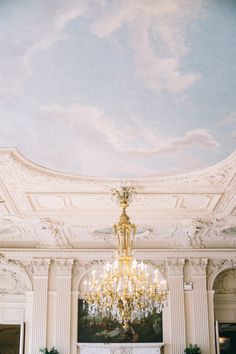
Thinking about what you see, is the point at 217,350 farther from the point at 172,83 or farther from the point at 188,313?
the point at 172,83

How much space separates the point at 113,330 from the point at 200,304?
2.63 m

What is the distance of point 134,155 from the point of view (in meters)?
7.36

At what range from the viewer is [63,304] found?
13938mm

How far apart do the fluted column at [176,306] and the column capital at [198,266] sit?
32cm

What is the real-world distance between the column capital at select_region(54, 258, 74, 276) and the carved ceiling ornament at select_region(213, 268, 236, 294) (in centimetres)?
441

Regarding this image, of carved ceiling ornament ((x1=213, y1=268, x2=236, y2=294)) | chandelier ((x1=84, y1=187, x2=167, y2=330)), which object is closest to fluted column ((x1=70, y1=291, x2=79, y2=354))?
carved ceiling ornament ((x1=213, y1=268, x2=236, y2=294))

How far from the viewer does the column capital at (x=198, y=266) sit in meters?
14.2

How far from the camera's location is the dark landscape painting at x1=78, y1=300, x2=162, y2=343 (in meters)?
13.9

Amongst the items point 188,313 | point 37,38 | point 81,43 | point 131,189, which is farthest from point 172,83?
point 188,313

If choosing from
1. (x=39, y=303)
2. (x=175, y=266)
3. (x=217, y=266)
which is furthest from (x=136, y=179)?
(x=39, y=303)

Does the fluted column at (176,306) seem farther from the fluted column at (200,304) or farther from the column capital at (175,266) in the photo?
the fluted column at (200,304)

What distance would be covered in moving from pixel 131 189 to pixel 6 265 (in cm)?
692

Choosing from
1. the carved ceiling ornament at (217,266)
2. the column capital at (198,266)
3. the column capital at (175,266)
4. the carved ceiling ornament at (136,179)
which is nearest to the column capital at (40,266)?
the column capital at (175,266)

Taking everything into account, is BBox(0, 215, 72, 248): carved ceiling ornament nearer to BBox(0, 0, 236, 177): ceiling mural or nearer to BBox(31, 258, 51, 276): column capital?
BBox(31, 258, 51, 276): column capital
